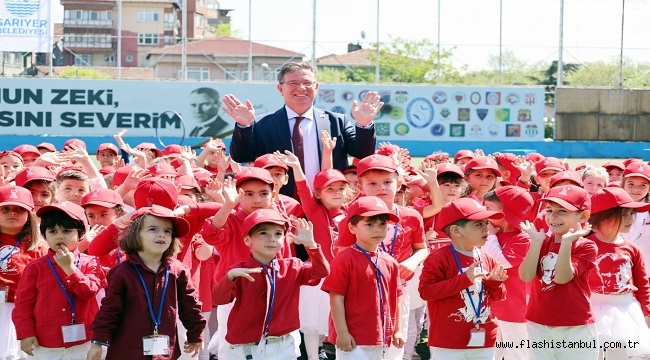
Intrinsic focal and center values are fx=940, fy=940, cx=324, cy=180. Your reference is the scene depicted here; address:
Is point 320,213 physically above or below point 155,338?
above

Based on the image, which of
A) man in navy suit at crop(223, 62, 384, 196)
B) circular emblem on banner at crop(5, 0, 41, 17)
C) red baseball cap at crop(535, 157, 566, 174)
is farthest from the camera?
circular emblem on banner at crop(5, 0, 41, 17)

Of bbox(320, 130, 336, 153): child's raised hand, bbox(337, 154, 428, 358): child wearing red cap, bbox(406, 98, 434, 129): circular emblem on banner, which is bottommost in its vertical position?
bbox(337, 154, 428, 358): child wearing red cap

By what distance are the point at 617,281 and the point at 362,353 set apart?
199cm

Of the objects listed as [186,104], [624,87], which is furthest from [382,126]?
[624,87]

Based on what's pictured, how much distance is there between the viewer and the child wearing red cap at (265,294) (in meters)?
5.53

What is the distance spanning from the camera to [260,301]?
5551mm

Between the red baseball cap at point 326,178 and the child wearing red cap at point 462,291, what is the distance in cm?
135

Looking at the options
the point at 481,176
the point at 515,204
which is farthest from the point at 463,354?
the point at 481,176

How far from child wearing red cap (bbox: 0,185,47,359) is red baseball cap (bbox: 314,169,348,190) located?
2.05 m

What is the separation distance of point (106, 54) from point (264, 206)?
62.5m

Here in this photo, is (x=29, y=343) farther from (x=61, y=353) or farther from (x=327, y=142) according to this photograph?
(x=327, y=142)

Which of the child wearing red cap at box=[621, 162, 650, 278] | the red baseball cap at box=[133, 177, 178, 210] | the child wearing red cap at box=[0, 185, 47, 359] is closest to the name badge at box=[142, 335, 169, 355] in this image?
the child wearing red cap at box=[0, 185, 47, 359]

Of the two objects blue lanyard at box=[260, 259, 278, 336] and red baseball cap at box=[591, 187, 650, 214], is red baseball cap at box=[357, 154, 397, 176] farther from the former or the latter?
blue lanyard at box=[260, 259, 278, 336]

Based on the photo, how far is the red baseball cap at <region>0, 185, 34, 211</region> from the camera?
6372mm
